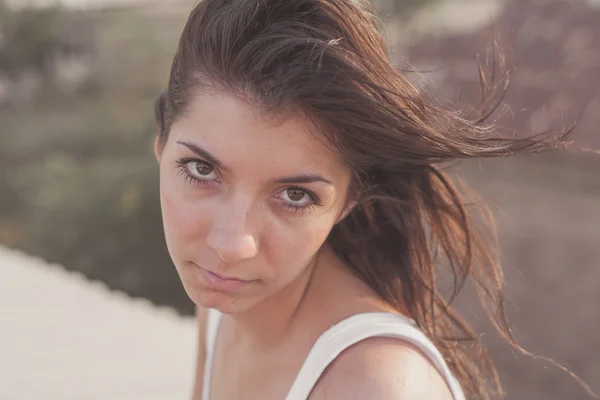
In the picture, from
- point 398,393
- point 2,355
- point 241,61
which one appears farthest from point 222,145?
point 2,355

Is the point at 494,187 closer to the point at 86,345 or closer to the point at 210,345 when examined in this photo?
the point at 86,345

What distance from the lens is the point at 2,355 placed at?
136 inches

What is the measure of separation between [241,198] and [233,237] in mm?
66

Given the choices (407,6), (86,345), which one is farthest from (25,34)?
(86,345)

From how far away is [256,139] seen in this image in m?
1.42

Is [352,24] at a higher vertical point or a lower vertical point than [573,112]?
higher

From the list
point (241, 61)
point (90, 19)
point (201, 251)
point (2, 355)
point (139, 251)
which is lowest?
point (90, 19)

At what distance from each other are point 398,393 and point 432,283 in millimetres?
462

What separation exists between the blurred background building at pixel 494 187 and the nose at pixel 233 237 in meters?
0.46

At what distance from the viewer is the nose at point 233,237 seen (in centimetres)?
144

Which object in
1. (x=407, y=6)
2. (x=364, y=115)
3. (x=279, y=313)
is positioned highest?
(x=364, y=115)

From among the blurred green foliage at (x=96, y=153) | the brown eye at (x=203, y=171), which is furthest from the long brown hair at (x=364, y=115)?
the blurred green foliage at (x=96, y=153)

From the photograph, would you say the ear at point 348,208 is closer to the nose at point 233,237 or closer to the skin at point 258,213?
the skin at point 258,213

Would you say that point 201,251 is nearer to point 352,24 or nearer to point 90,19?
point 352,24
